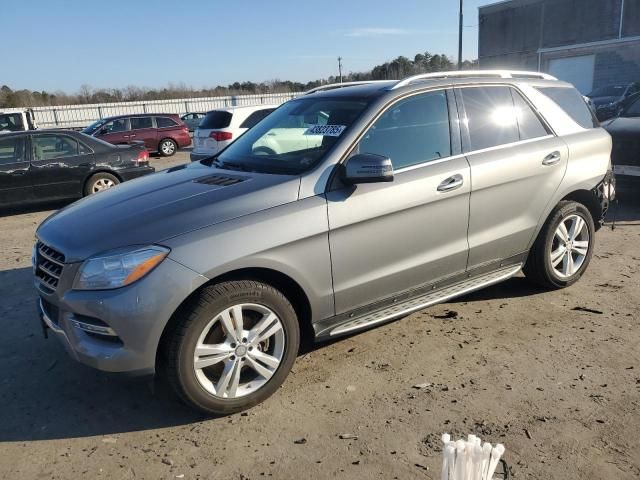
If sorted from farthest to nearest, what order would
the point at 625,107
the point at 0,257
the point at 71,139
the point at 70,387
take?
the point at 71,139 < the point at 625,107 < the point at 0,257 < the point at 70,387

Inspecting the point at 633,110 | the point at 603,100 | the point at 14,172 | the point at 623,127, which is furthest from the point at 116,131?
the point at 603,100

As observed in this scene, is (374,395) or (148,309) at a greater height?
(148,309)

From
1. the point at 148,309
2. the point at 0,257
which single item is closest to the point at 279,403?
the point at 148,309

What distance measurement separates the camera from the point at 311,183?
327cm

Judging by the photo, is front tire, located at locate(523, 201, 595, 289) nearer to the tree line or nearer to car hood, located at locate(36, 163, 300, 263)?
car hood, located at locate(36, 163, 300, 263)

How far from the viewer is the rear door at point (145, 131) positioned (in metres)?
19.1

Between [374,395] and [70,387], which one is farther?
[70,387]

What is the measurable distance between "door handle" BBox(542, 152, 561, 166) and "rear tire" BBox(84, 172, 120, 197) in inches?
301

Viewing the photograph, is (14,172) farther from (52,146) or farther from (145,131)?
(145,131)

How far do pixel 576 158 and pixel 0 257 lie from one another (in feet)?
21.2

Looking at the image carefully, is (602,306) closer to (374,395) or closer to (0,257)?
(374,395)

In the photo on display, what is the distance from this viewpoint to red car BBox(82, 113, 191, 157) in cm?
1878

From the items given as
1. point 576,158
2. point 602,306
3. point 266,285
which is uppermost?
point 576,158

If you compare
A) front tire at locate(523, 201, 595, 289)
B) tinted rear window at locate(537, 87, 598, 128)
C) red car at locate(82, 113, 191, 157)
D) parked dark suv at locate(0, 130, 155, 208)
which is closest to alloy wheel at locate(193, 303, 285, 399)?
front tire at locate(523, 201, 595, 289)
